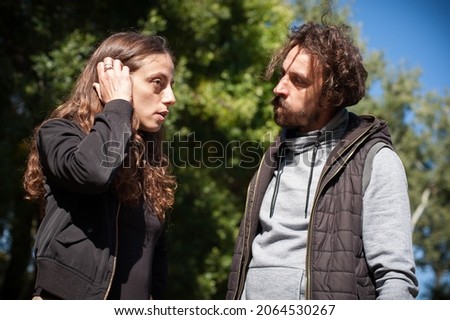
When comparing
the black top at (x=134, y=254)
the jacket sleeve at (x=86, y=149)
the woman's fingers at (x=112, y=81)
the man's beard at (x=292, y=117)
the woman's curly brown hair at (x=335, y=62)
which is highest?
the woman's curly brown hair at (x=335, y=62)

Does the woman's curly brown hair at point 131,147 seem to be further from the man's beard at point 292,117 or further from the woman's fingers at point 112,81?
the man's beard at point 292,117

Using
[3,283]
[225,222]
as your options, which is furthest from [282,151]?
[3,283]

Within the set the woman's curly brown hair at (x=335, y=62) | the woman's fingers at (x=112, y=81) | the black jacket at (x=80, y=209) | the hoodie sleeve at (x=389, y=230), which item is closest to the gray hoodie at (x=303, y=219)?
the hoodie sleeve at (x=389, y=230)

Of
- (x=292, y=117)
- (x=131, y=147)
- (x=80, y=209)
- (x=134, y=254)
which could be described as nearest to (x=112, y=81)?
(x=131, y=147)

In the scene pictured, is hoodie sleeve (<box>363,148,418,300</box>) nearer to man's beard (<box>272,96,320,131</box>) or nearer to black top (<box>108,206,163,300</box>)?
man's beard (<box>272,96,320,131</box>)

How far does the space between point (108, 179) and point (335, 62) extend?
1.49 m

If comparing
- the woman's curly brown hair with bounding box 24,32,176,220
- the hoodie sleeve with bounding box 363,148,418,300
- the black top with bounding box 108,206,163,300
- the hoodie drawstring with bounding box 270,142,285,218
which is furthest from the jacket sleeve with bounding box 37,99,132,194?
the hoodie sleeve with bounding box 363,148,418,300

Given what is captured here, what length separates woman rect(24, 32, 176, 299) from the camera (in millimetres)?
2459

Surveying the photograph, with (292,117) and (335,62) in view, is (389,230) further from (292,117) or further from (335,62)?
(335,62)

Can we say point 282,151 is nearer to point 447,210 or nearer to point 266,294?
point 266,294

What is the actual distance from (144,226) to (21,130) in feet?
25.7

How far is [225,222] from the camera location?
12344 millimetres

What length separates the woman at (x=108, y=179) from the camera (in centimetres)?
246

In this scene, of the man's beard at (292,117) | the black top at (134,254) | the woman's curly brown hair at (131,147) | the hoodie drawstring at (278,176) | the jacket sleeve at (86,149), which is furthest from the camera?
the man's beard at (292,117)
